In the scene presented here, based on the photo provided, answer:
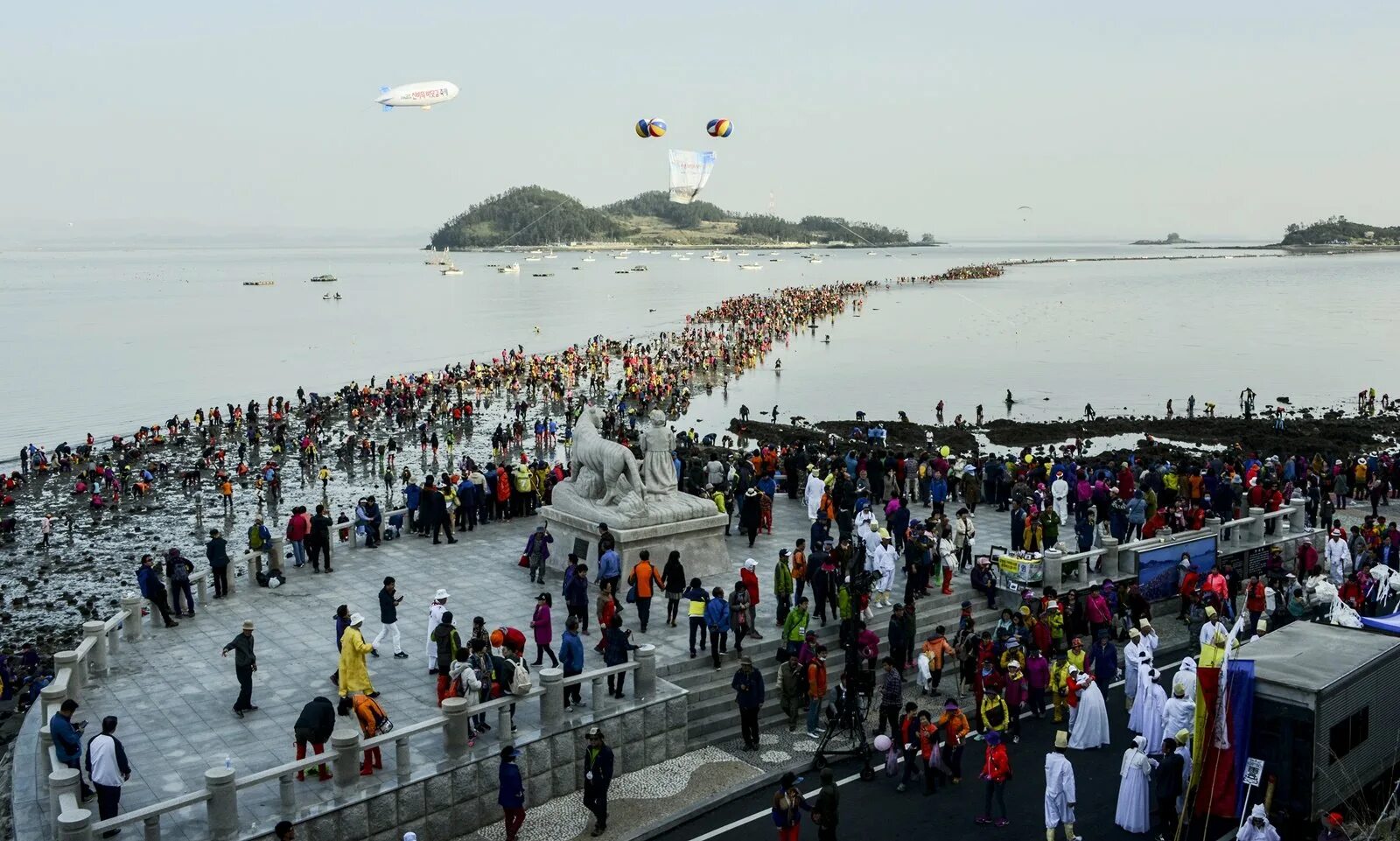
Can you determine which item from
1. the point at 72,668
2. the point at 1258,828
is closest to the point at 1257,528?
the point at 1258,828

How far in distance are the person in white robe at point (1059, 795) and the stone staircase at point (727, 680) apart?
147 inches

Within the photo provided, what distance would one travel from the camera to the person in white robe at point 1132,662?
13391 millimetres

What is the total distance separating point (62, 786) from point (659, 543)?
8.76 metres

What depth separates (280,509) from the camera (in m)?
31.1

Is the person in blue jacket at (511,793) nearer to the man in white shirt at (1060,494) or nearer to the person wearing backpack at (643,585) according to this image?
the person wearing backpack at (643,585)

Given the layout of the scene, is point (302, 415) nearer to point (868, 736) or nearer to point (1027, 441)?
point (1027, 441)

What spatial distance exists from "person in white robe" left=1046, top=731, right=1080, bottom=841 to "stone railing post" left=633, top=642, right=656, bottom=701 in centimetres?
437

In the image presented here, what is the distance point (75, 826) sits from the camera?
8984 mm

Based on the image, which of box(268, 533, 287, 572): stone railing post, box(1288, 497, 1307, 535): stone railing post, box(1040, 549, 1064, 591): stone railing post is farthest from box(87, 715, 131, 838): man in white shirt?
box(1288, 497, 1307, 535): stone railing post

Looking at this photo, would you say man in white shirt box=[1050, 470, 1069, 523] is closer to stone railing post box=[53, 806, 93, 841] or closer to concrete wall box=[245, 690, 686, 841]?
concrete wall box=[245, 690, 686, 841]

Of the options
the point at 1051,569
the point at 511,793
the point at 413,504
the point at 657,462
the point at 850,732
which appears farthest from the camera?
the point at 413,504

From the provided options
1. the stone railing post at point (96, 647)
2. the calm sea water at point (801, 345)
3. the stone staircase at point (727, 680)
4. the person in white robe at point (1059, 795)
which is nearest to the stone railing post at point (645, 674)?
the stone staircase at point (727, 680)

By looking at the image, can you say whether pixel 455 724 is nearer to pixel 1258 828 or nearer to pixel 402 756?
pixel 402 756

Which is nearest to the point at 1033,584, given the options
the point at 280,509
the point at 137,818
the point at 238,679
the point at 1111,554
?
the point at 1111,554
